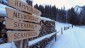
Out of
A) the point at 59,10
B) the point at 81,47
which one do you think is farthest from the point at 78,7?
the point at 81,47

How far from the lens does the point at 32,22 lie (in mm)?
5035

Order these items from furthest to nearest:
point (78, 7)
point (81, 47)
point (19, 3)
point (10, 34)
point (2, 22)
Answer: point (78, 7), point (81, 47), point (2, 22), point (19, 3), point (10, 34)

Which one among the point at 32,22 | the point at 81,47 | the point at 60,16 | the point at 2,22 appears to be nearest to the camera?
the point at 2,22

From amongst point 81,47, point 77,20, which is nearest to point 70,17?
point 77,20

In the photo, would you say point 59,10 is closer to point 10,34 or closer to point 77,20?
point 77,20

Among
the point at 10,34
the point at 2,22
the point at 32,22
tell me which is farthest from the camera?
the point at 32,22

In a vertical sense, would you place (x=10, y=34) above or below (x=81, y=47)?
above

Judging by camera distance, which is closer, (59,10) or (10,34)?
(10,34)

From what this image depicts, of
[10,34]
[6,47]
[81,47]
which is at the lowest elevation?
[81,47]

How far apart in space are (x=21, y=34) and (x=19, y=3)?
1.88ft

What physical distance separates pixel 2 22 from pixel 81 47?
8.01 meters

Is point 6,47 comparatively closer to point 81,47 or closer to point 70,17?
point 81,47

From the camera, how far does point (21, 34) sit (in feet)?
13.9

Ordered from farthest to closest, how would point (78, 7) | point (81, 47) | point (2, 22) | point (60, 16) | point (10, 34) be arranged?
point (78, 7)
point (60, 16)
point (81, 47)
point (2, 22)
point (10, 34)
